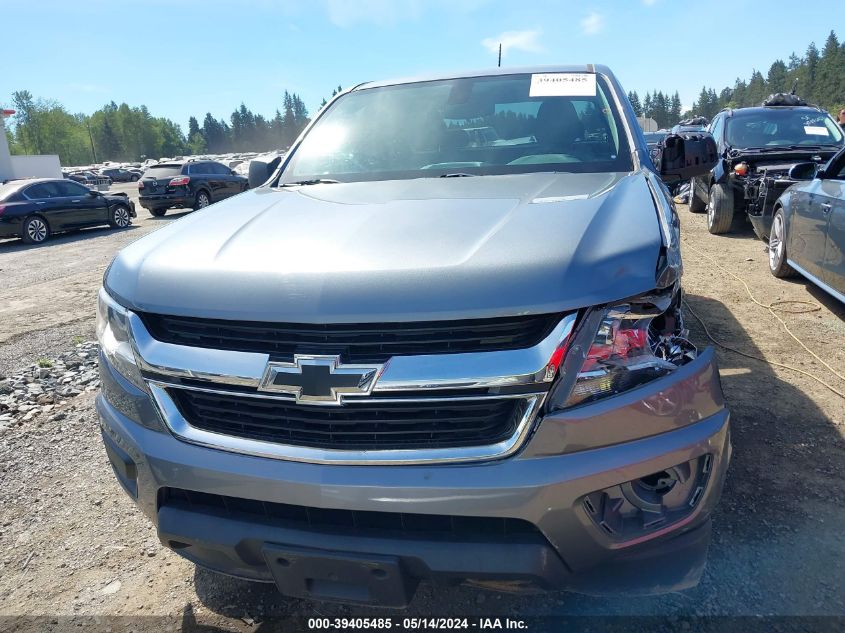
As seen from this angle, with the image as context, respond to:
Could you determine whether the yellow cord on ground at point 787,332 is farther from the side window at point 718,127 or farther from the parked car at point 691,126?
the parked car at point 691,126

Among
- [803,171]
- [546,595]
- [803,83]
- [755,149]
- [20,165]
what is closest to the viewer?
[546,595]

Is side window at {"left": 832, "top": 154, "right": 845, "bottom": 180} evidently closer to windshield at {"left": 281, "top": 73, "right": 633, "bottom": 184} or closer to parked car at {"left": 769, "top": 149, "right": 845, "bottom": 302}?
parked car at {"left": 769, "top": 149, "right": 845, "bottom": 302}

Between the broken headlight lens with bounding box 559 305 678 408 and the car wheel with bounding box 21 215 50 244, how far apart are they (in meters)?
15.5

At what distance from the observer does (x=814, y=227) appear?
17.3 ft

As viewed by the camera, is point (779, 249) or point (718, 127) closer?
point (779, 249)

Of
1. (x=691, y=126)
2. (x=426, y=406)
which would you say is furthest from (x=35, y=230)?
(x=691, y=126)

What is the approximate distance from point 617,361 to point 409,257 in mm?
620

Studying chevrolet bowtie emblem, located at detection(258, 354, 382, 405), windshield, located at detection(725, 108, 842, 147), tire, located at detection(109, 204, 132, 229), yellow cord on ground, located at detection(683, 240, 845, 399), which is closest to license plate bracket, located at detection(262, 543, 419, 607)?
chevrolet bowtie emblem, located at detection(258, 354, 382, 405)

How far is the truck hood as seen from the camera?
1524 mm

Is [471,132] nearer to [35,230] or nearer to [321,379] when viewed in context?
[321,379]

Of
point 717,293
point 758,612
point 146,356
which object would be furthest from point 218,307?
point 717,293

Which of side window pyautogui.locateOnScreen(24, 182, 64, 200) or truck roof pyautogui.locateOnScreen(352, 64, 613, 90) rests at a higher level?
truck roof pyautogui.locateOnScreen(352, 64, 613, 90)

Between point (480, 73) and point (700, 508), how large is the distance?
2.59 meters

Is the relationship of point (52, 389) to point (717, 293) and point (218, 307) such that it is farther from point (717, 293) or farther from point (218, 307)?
point (717, 293)
